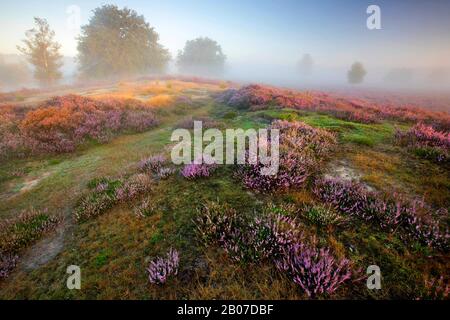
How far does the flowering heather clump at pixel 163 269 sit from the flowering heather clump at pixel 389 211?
337 cm

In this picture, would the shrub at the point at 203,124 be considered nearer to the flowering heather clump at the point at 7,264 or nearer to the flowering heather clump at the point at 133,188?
the flowering heather clump at the point at 133,188

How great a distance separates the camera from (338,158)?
7266 mm

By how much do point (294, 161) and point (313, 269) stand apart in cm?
339

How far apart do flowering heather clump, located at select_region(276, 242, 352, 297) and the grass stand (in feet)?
0.48

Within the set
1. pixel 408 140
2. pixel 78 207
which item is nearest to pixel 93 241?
pixel 78 207

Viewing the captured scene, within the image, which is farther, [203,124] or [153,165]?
[203,124]

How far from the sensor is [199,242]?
4387 millimetres

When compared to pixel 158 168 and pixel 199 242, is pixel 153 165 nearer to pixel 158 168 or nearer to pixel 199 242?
pixel 158 168

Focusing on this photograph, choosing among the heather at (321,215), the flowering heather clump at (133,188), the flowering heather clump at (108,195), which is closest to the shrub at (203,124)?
the flowering heather clump at (108,195)

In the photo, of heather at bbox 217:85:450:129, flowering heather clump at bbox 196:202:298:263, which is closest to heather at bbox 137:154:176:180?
flowering heather clump at bbox 196:202:298:263

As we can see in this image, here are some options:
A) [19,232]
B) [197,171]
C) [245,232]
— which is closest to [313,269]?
[245,232]

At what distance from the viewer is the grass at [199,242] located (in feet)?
11.1

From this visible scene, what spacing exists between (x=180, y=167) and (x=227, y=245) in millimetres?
4095
